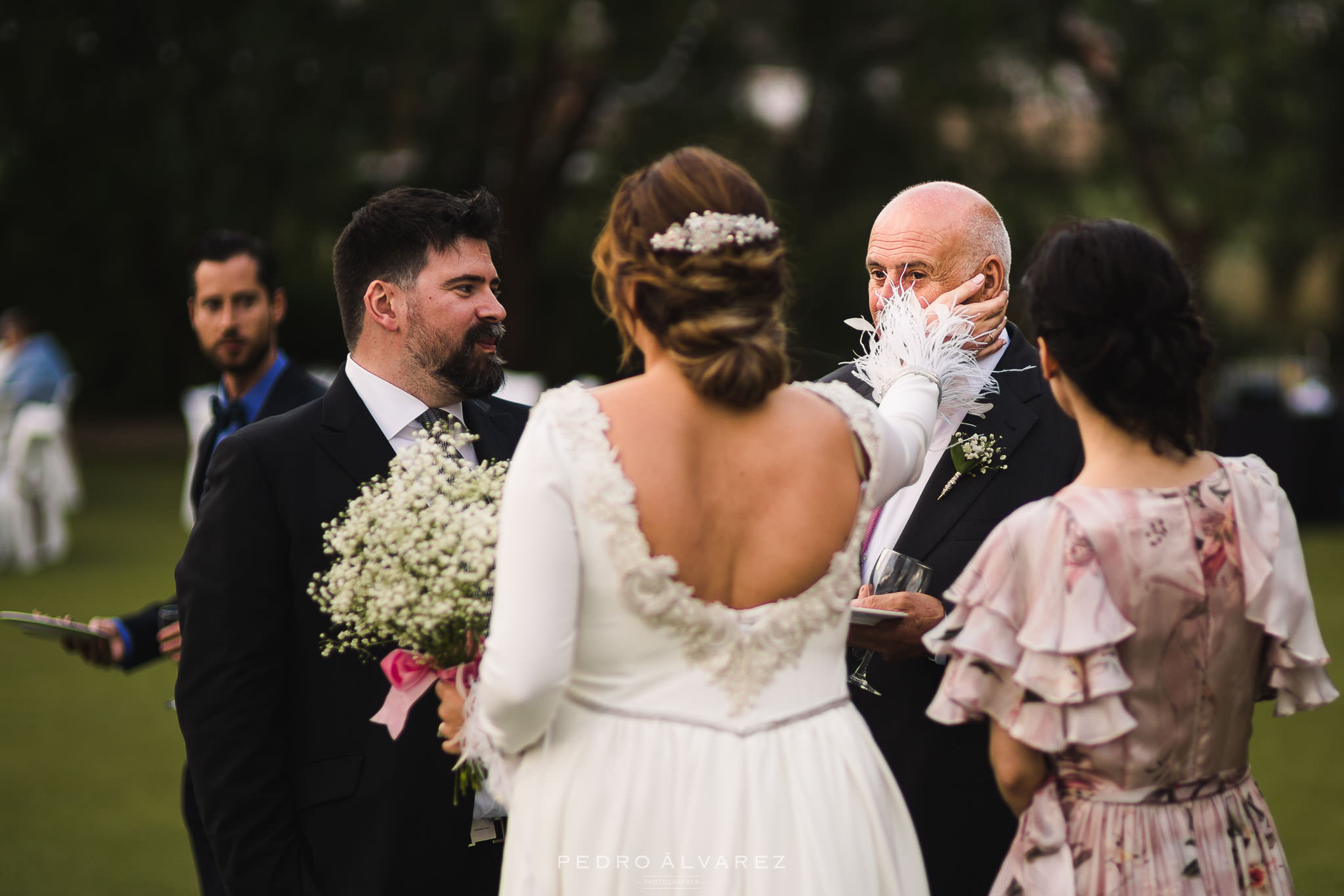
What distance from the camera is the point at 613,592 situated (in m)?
2.27

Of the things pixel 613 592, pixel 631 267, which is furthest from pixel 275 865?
pixel 631 267

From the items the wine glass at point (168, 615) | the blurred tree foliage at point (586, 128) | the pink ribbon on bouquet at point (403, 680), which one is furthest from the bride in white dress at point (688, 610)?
the blurred tree foliage at point (586, 128)

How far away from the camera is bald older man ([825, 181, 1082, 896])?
3432 millimetres

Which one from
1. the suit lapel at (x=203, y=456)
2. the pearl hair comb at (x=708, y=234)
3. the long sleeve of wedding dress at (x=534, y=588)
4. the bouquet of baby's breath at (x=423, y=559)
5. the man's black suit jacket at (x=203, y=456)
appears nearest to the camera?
the long sleeve of wedding dress at (x=534, y=588)

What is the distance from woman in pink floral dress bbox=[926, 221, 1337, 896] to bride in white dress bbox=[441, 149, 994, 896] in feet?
0.97

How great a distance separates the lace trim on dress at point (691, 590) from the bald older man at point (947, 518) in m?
0.81

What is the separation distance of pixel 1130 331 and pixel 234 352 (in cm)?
331

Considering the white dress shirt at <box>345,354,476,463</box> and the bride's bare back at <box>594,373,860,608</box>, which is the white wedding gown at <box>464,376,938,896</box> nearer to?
the bride's bare back at <box>594,373,860,608</box>

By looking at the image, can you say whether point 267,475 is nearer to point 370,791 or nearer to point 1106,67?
point 370,791

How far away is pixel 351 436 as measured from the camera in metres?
3.17

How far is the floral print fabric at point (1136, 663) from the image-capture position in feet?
7.72

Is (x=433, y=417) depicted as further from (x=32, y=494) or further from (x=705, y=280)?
(x=32, y=494)

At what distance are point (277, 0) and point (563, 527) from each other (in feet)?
55.2

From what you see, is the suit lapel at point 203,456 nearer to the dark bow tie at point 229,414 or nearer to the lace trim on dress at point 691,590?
the dark bow tie at point 229,414
